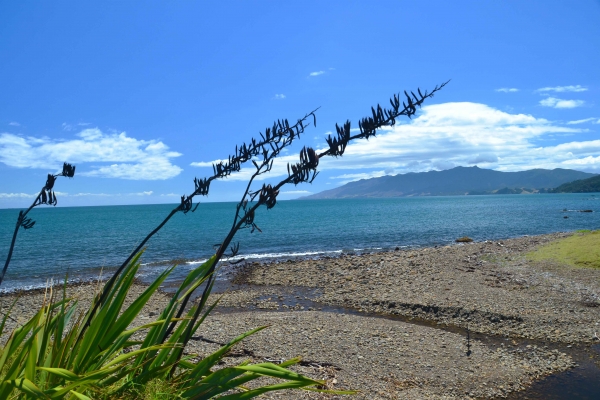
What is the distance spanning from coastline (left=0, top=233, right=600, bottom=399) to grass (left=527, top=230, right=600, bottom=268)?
1.03 m

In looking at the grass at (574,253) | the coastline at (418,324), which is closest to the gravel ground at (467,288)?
the coastline at (418,324)

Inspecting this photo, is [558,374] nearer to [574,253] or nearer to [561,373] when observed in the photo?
[561,373]

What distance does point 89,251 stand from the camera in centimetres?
3659

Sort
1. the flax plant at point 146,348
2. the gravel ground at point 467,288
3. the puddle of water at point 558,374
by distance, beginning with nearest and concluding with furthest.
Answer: the flax plant at point 146,348
the puddle of water at point 558,374
the gravel ground at point 467,288

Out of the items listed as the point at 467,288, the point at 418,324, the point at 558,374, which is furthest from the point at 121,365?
the point at 467,288

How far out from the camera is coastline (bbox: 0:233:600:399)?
7.97 m

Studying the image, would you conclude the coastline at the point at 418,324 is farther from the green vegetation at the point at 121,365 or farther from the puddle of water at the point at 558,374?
the green vegetation at the point at 121,365

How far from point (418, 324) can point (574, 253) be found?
12.6 metres

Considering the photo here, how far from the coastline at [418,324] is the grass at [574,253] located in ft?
3.39

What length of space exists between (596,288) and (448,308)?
579cm

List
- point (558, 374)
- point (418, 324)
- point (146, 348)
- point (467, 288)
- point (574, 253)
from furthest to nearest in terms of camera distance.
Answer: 1. point (574, 253)
2. point (467, 288)
3. point (418, 324)
4. point (558, 374)
5. point (146, 348)

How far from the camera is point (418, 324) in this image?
12.3 m

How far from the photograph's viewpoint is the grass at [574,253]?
1820cm

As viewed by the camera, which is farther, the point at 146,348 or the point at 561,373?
the point at 561,373
